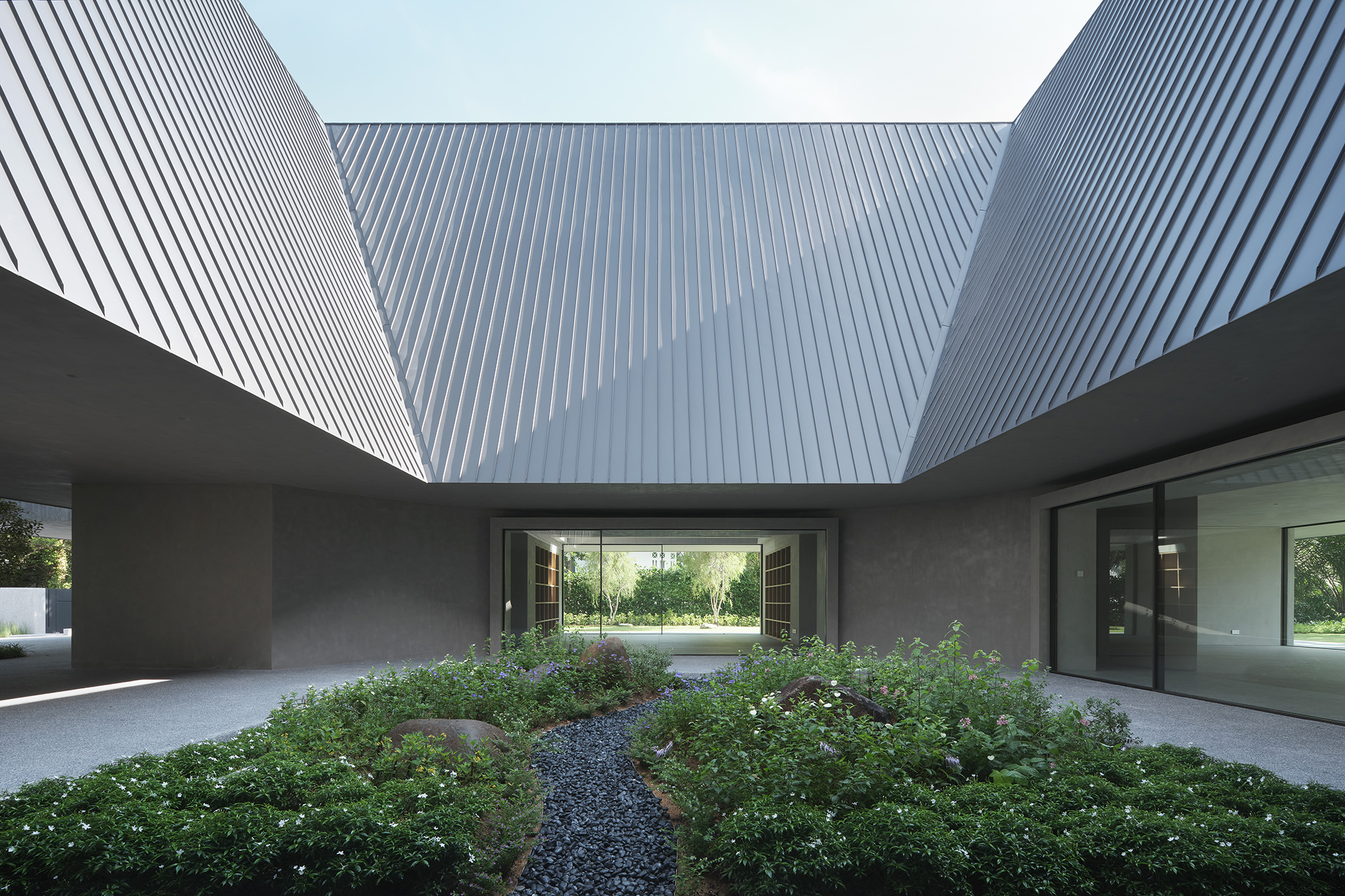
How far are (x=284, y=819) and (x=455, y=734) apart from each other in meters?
1.65

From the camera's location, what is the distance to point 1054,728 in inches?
221

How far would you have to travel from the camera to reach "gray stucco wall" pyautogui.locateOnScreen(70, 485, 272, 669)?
41.5ft

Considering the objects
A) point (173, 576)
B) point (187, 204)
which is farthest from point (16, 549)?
point (187, 204)

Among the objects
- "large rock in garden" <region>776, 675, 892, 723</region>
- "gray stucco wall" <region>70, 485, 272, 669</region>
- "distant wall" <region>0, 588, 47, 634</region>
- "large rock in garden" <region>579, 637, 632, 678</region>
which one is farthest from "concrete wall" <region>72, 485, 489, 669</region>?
"distant wall" <region>0, 588, 47, 634</region>

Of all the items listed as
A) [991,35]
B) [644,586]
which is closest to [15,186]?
[991,35]

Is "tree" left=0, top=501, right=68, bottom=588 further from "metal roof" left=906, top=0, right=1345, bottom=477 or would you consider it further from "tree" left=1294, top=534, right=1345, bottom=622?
"tree" left=1294, top=534, right=1345, bottom=622

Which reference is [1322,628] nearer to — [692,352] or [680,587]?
[692,352]

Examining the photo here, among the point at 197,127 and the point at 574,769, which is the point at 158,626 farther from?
the point at 574,769

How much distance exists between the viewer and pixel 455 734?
225 inches

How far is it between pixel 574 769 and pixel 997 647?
9262mm

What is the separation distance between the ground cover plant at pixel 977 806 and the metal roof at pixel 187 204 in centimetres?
506

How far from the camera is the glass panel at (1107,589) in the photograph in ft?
34.0

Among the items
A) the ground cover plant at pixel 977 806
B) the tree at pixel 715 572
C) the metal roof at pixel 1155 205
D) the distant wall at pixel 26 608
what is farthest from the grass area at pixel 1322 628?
the distant wall at pixel 26 608

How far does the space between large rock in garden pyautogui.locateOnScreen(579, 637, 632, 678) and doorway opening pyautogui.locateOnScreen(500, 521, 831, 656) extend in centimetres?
498
